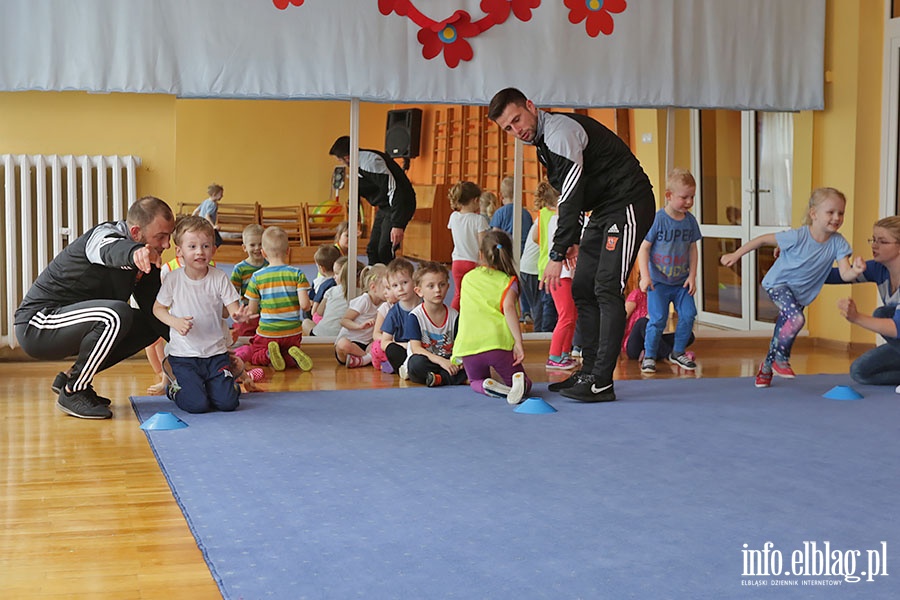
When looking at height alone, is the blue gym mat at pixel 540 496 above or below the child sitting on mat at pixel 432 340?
below

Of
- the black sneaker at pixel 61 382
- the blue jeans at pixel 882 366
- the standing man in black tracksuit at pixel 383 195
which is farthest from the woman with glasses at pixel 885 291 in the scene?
the black sneaker at pixel 61 382

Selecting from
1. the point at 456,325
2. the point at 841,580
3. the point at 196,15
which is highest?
the point at 196,15

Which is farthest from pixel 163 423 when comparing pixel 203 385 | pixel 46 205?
pixel 46 205

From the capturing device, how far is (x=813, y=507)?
3193 mm

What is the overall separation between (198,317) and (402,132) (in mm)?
5635

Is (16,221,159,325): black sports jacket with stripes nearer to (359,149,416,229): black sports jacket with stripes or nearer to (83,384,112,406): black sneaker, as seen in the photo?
(83,384,112,406): black sneaker

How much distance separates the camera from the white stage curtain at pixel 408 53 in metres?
6.00

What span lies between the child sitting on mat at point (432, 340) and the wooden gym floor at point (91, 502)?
19cm

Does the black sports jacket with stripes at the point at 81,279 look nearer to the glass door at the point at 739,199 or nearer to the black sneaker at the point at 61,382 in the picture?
the black sneaker at the point at 61,382

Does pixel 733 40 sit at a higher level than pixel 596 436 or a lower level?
higher

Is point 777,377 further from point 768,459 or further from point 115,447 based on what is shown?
point 115,447

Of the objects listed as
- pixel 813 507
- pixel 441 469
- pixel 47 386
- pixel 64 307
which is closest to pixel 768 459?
pixel 813 507

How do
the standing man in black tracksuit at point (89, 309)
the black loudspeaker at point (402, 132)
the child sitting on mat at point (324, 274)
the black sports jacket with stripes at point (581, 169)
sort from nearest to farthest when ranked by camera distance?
the standing man in black tracksuit at point (89, 309) → the black sports jacket with stripes at point (581, 169) → the child sitting on mat at point (324, 274) → the black loudspeaker at point (402, 132)

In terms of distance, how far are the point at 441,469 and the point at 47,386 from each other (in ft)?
8.81
